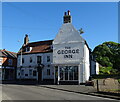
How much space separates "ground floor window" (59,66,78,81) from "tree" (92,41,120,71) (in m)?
21.5

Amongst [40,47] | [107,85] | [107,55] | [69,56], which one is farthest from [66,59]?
[107,55]

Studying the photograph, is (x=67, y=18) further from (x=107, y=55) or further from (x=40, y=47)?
(x=107, y=55)

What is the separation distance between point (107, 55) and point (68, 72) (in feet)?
82.1

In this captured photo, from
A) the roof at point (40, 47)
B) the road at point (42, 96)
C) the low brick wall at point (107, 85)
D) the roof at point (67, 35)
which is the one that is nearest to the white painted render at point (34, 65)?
the roof at point (40, 47)

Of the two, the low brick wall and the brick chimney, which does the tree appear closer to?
the brick chimney

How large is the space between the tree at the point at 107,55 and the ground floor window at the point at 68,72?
21.5 metres

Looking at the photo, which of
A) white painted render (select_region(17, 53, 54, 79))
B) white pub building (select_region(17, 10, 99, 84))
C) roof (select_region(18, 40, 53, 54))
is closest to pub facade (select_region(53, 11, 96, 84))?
white pub building (select_region(17, 10, 99, 84))

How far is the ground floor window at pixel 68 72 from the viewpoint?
26.8 m

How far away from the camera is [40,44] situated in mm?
36438

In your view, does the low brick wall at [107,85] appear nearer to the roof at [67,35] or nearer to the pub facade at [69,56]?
the pub facade at [69,56]

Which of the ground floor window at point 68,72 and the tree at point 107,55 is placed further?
the tree at point 107,55

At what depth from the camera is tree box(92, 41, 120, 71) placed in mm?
46397

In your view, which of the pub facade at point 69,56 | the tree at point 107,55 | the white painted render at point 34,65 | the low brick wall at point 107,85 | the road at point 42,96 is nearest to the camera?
the road at point 42,96

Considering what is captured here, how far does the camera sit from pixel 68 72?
2712 centimetres
